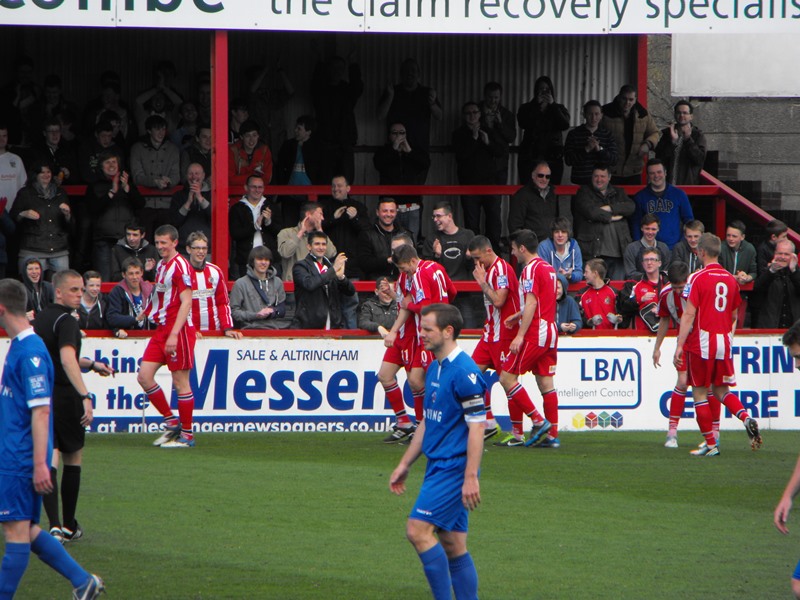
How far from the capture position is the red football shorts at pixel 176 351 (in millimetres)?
12633

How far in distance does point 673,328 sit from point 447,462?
9.72 metres

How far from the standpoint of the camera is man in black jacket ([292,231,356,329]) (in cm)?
1456

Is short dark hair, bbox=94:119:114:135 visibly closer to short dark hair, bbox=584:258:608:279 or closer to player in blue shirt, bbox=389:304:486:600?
short dark hair, bbox=584:258:608:279

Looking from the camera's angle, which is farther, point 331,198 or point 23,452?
point 331,198

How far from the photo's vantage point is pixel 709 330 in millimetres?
12430

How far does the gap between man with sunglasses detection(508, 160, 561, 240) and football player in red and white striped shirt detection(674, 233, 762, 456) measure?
4.54m

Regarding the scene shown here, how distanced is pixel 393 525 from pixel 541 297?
13.8 ft

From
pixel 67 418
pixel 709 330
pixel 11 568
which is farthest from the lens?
pixel 709 330

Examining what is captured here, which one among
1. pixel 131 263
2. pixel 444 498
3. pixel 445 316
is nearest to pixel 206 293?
pixel 131 263

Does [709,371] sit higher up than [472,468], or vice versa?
[472,468]

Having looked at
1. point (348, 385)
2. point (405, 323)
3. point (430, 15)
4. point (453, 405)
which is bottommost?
point (348, 385)

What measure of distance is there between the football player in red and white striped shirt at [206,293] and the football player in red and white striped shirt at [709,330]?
4.95m

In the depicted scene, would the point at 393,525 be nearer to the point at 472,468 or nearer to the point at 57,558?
the point at 472,468

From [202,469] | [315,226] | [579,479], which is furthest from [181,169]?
[579,479]
